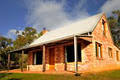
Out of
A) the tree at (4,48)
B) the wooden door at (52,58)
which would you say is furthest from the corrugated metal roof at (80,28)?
the tree at (4,48)

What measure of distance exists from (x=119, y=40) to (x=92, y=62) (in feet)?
75.9

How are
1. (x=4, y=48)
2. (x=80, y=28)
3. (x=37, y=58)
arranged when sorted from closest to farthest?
(x=80, y=28) < (x=37, y=58) < (x=4, y=48)

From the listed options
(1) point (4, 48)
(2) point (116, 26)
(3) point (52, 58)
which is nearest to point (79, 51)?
(3) point (52, 58)

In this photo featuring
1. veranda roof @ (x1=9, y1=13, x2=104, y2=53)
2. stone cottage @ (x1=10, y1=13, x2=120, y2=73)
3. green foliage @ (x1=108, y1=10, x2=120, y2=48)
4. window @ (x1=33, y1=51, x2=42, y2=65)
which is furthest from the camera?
green foliage @ (x1=108, y1=10, x2=120, y2=48)

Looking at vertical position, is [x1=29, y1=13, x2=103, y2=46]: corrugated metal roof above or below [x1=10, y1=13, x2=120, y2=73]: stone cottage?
above

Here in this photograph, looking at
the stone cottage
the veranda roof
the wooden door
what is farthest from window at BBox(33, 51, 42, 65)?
the wooden door

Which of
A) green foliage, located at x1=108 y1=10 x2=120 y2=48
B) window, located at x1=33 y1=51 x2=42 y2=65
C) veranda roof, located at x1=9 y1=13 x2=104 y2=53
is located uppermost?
green foliage, located at x1=108 y1=10 x2=120 y2=48

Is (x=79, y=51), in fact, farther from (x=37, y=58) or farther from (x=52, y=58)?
(x=37, y=58)

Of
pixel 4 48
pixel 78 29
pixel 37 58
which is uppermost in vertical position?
pixel 78 29

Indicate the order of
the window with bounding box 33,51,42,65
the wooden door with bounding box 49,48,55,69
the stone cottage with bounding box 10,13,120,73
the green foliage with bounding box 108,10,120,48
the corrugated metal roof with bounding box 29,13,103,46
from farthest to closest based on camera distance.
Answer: the green foliage with bounding box 108,10,120,48
the window with bounding box 33,51,42,65
the wooden door with bounding box 49,48,55,69
the corrugated metal roof with bounding box 29,13,103,46
the stone cottage with bounding box 10,13,120,73

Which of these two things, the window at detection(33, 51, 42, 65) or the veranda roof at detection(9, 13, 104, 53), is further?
the window at detection(33, 51, 42, 65)

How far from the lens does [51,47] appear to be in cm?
1448

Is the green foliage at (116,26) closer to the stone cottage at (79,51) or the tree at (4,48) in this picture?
the stone cottage at (79,51)

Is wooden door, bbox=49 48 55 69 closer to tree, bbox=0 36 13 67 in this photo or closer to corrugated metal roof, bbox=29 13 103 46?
corrugated metal roof, bbox=29 13 103 46
